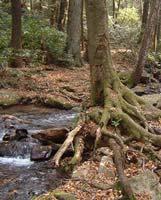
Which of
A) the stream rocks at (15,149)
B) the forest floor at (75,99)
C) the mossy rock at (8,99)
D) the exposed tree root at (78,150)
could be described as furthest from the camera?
the mossy rock at (8,99)

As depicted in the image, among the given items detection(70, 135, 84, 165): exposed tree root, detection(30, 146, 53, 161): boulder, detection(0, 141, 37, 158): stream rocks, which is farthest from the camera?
detection(0, 141, 37, 158): stream rocks

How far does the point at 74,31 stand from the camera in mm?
21766

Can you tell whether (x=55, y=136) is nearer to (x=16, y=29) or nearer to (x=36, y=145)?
(x=36, y=145)

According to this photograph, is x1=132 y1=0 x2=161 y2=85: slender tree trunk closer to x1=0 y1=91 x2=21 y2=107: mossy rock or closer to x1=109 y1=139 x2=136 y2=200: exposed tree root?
x1=0 y1=91 x2=21 y2=107: mossy rock

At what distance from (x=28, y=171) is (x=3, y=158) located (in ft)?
3.31

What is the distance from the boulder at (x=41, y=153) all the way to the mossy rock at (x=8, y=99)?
4.45 meters

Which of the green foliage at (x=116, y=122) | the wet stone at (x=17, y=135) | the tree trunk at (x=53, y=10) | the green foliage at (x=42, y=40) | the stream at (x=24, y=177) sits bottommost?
the stream at (x=24, y=177)

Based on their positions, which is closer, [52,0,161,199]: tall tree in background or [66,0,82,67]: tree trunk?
[52,0,161,199]: tall tree in background

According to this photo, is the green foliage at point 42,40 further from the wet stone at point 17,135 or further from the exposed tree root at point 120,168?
the exposed tree root at point 120,168

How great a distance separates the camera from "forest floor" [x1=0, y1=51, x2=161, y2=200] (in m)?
6.78

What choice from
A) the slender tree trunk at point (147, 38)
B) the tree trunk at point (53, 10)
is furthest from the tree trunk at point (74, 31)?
the tree trunk at point (53, 10)

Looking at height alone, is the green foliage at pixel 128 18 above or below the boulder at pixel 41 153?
above

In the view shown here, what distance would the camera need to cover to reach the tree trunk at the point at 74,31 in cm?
2150

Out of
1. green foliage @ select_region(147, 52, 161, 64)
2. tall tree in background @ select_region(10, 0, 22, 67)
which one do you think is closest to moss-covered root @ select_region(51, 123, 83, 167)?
tall tree in background @ select_region(10, 0, 22, 67)
